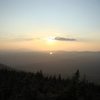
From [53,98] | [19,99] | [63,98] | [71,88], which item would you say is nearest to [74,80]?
[71,88]

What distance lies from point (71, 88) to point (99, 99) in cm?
1896

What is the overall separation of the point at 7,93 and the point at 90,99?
1596 cm

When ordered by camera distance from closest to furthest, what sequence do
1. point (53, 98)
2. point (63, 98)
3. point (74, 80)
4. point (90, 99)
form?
point (74, 80) < point (63, 98) < point (53, 98) < point (90, 99)

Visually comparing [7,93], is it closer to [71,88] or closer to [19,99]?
[19,99]

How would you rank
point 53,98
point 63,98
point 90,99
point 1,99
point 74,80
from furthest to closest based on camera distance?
point 90,99 → point 1,99 → point 53,98 → point 63,98 → point 74,80

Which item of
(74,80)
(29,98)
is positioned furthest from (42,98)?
(74,80)

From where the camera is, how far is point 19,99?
42844mm

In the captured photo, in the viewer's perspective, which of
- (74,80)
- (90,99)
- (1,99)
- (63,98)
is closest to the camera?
(74,80)

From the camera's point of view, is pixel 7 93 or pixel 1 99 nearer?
pixel 1 99

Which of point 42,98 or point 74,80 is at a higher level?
point 74,80

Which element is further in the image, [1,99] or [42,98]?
[1,99]

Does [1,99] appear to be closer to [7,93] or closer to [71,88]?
[7,93]

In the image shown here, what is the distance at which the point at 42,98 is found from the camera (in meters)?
43.8

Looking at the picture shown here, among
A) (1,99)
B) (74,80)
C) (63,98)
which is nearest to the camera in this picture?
(74,80)
